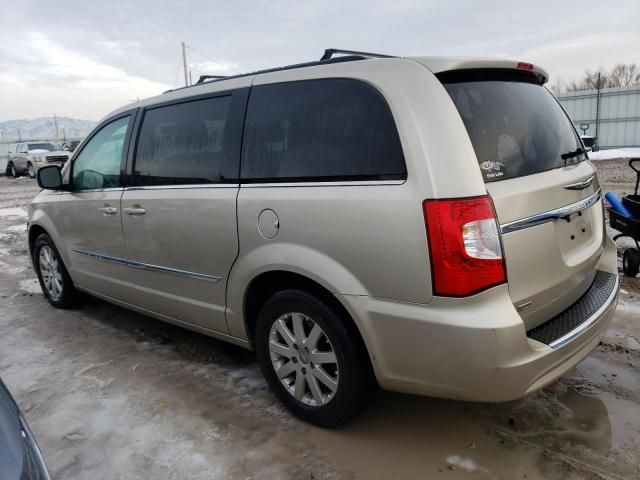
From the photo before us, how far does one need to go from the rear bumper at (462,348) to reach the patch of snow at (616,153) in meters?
18.8

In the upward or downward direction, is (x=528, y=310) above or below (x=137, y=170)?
below

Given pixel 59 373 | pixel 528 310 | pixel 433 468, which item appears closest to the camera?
pixel 528 310

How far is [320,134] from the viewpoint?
256 centimetres

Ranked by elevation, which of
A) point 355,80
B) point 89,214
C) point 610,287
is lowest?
point 610,287

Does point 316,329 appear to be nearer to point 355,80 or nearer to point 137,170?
point 355,80

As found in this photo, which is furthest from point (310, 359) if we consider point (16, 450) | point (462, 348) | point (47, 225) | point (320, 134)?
point (47, 225)

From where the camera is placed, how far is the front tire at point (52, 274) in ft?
15.4

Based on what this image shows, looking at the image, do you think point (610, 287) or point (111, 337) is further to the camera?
point (111, 337)

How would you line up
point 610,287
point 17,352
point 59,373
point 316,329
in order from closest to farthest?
point 316,329, point 610,287, point 59,373, point 17,352

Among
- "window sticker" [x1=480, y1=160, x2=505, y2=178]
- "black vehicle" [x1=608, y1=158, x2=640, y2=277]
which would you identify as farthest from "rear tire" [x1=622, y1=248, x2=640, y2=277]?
"window sticker" [x1=480, y1=160, x2=505, y2=178]

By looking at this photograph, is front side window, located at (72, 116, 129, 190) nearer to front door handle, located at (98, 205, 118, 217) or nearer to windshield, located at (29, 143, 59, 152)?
front door handle, located at (98, 205, 118, 217)

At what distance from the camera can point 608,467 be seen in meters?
2.34

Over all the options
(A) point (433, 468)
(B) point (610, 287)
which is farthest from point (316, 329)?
(B) point (610, 287)

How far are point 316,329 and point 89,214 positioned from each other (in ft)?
7.81
